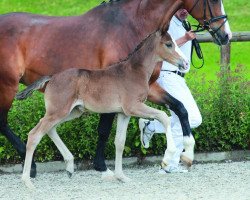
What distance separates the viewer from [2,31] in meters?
9.16

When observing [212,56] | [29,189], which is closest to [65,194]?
[29,189]

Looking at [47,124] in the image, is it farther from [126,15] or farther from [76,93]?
[126,15]

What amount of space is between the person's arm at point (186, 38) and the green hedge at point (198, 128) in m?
1.43

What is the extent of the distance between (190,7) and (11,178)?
2.65 meters

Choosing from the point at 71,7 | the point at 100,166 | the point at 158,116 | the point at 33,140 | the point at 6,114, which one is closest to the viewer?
the point at 158,116

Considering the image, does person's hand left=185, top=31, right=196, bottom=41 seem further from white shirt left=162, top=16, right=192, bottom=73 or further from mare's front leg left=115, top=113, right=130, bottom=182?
mare's front leg left=115, top=113, right=130, bottom=182

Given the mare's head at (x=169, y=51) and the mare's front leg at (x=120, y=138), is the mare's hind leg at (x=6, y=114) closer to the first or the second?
the mare's front leg at (x=120, y=138)

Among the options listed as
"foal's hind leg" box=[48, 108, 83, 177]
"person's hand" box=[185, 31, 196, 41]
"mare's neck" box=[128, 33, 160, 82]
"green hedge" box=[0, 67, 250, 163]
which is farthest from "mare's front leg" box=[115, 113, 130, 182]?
"green hedge" box=[0, 67, 250, 163]

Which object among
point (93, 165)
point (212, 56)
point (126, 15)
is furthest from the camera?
point (212, 56)

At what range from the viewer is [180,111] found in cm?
862

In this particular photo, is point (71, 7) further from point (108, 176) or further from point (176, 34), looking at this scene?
point (108, 176)

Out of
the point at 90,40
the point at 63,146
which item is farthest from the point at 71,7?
the point at 63,146

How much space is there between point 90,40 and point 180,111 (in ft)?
3.79

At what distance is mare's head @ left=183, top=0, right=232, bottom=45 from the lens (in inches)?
336
